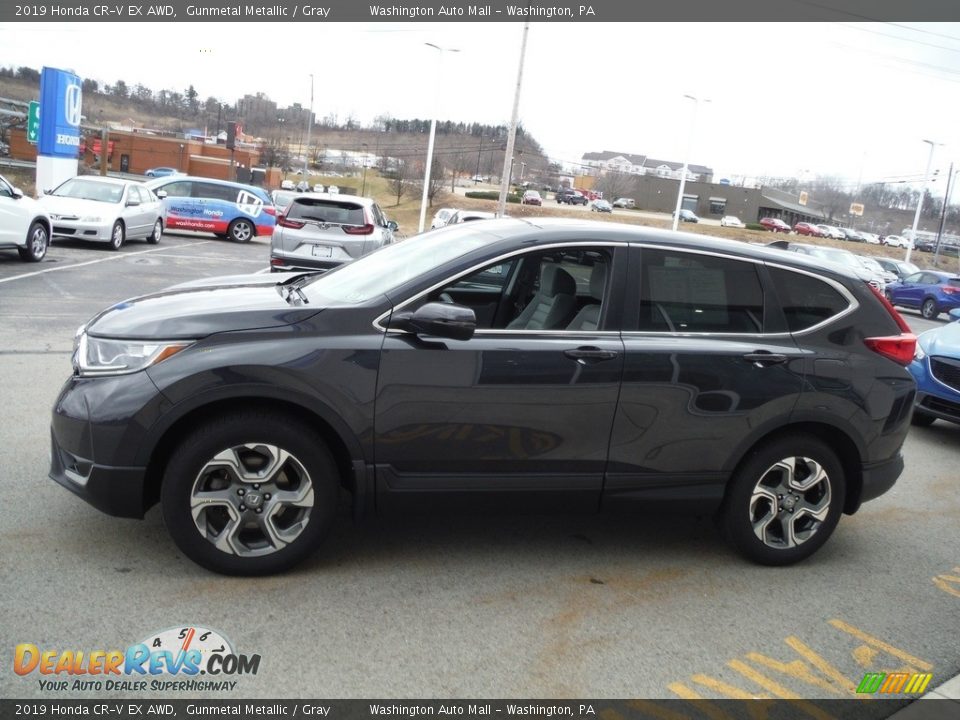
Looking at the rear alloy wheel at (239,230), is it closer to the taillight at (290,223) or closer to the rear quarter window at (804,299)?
the taillight at (290,223)

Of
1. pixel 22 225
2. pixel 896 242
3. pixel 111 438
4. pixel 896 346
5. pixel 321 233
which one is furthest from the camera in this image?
pixel 896 242

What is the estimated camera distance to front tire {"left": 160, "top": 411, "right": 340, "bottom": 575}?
12.8ft

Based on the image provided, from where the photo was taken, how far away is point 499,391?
165 inches

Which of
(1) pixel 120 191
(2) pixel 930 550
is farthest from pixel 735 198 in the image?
(2) pixel 930 550

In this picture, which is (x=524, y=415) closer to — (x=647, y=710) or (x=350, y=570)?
(x=350, y=570)

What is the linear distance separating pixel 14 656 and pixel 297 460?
133 centimetres

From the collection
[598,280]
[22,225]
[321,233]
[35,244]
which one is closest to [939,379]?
[598,280]

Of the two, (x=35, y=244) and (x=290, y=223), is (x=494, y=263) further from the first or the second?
(x=35, y=244)

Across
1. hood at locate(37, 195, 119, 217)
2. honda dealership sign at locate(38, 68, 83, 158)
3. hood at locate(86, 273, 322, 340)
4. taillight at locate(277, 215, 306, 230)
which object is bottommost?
hood at locate(37, 195, 119, 217)

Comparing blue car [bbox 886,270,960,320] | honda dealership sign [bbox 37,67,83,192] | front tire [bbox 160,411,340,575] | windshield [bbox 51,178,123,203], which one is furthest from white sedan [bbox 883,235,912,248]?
front tire [bbox 160,411,340,575]

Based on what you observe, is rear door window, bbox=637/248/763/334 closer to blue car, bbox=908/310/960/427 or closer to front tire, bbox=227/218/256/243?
blue car, bbox=908/310/960/427

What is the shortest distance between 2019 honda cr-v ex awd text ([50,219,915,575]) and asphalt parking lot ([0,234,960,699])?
318 mm

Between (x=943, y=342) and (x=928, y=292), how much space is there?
22420 mm

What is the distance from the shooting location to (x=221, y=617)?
145 inches
